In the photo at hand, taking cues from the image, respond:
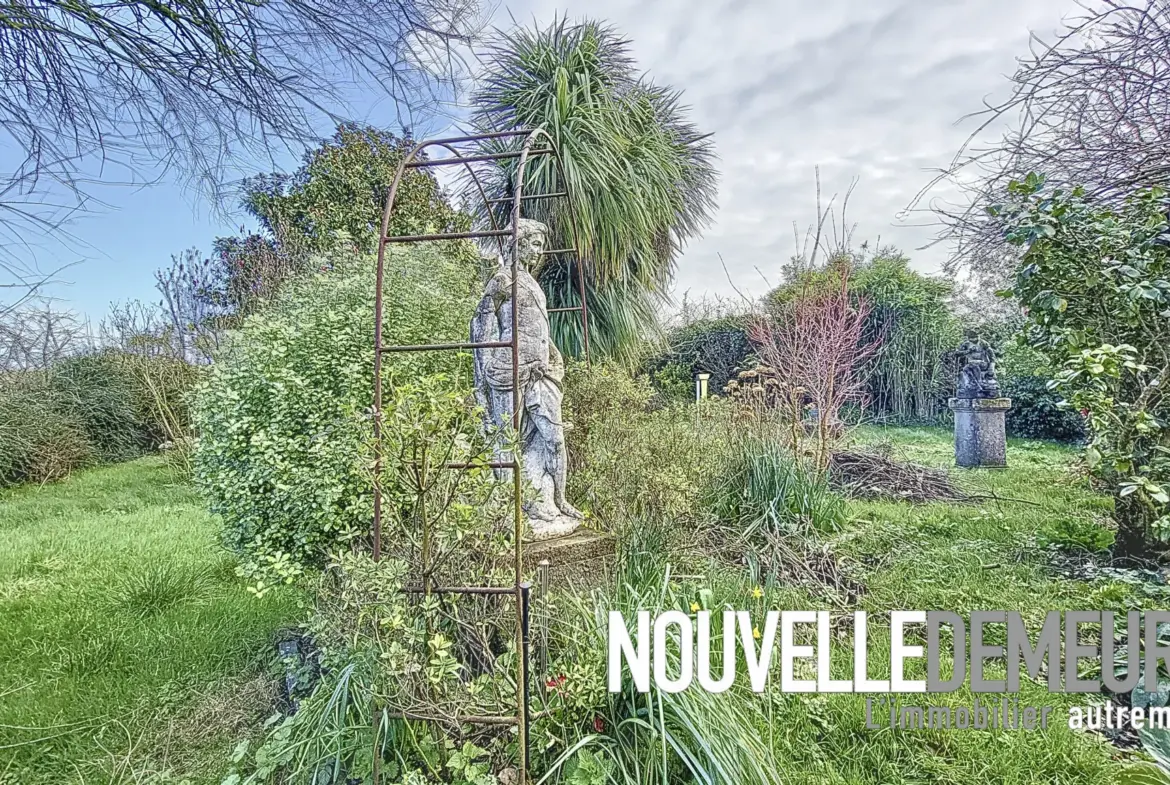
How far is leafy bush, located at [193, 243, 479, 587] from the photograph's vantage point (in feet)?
8.93

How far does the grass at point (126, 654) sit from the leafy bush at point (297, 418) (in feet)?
1.60

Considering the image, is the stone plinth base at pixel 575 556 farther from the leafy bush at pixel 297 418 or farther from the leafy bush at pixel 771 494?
the leafy bush at pixel 771 494

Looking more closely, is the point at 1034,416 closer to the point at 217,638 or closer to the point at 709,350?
the point at 709,350

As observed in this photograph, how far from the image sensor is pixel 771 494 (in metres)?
4.07

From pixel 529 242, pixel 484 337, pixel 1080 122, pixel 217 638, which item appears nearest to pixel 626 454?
pixel 484 337

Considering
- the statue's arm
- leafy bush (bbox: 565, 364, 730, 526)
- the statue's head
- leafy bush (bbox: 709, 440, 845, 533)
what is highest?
the statue's head

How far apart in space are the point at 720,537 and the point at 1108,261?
2.44 metres

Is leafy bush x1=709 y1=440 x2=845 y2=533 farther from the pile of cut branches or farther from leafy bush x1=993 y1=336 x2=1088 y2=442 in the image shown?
leafy bush x1=993 y1=336 x2=1088 y2=442

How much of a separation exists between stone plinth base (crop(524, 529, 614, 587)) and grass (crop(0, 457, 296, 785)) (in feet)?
4.21

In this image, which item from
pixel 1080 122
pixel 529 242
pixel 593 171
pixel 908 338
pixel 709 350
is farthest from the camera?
pixel 709 350

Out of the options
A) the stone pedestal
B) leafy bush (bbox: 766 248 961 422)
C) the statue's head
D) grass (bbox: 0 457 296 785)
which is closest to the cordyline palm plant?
the statue's head

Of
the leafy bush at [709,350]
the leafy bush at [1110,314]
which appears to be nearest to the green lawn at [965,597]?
the leafy bush at [1110,314]

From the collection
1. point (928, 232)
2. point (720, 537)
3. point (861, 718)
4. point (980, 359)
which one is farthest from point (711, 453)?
point (980, 359)

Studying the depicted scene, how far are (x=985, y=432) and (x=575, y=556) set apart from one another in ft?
19.2
